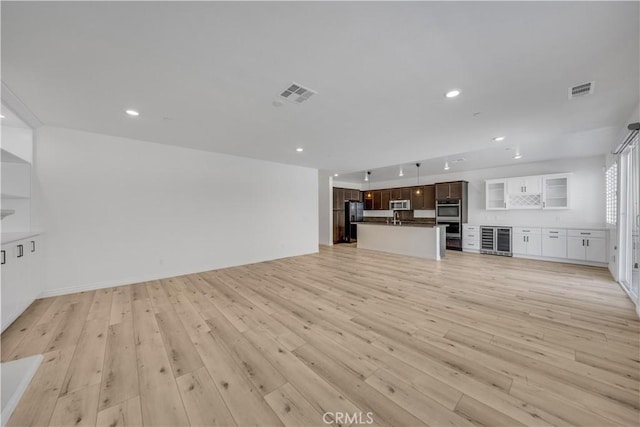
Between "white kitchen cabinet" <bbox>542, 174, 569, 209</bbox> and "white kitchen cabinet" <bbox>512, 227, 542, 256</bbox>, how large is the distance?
2.56ft

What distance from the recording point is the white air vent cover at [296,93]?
2.49 metres

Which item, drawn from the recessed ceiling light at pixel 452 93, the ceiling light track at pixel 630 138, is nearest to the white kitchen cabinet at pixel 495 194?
the ceiling light track at pixel 630 138

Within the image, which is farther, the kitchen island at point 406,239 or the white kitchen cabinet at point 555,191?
the kitchen island at point 406,239

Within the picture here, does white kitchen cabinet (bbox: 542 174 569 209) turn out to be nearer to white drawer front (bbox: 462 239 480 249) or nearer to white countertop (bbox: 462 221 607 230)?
white countertop (bbox: 462 221 607 230)

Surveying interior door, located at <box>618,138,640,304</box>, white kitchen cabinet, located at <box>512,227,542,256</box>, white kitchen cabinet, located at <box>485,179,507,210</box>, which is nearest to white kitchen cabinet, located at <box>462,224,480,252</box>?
white kitchen cabinet, located at <box>485,179,507,210</box>

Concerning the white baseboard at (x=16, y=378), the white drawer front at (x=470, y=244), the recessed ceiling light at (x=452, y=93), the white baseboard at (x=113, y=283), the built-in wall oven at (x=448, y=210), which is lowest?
the white baseboard at (x=16, y=378)

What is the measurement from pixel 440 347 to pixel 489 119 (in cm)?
314

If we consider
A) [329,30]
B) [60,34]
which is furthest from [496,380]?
[60,34]

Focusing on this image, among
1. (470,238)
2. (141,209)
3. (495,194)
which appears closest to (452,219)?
(470,238)

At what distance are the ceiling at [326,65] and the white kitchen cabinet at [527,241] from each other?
10.9 ft

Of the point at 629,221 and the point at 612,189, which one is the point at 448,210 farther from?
the point at 629,221

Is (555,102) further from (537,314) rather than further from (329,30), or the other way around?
(329,30)

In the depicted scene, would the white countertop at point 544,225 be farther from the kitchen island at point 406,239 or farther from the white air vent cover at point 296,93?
the white air vent cover at point 296,93

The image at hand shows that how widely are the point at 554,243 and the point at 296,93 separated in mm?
7423
